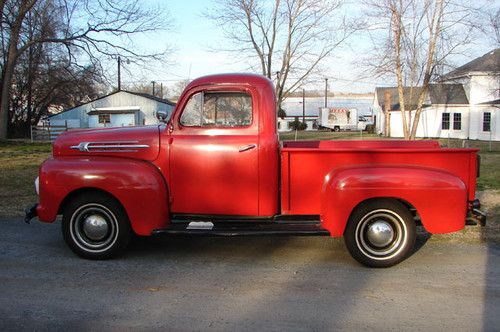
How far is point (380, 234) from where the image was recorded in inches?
207

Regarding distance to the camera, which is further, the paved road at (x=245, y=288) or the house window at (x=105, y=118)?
the house window at (x=105, y=118)

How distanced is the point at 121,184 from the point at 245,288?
1.84 m

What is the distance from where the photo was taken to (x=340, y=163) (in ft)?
17.6

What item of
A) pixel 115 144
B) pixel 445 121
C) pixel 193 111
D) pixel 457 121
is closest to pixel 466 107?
pixel 457 121

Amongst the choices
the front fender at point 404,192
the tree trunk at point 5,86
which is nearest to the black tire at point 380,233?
the front fender at point 404,192

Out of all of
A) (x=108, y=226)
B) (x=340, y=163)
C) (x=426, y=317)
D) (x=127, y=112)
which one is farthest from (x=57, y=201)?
(x=127, y=112)

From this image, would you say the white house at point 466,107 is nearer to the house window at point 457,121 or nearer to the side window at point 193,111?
the house window at point 457,121

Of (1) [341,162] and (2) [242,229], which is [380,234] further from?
(2) [242,229]

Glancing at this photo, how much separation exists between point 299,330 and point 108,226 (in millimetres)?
2773

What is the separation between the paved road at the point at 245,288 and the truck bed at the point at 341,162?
819 mm

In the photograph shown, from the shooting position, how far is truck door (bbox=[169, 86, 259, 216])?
17.9 ft

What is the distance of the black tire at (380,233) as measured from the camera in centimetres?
523

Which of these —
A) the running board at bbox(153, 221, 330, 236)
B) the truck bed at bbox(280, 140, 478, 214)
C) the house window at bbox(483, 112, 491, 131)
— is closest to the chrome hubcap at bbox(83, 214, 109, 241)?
the running board at bbox(153, 221, 330, 236)

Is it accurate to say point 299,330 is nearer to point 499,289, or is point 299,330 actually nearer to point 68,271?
point 499,289
